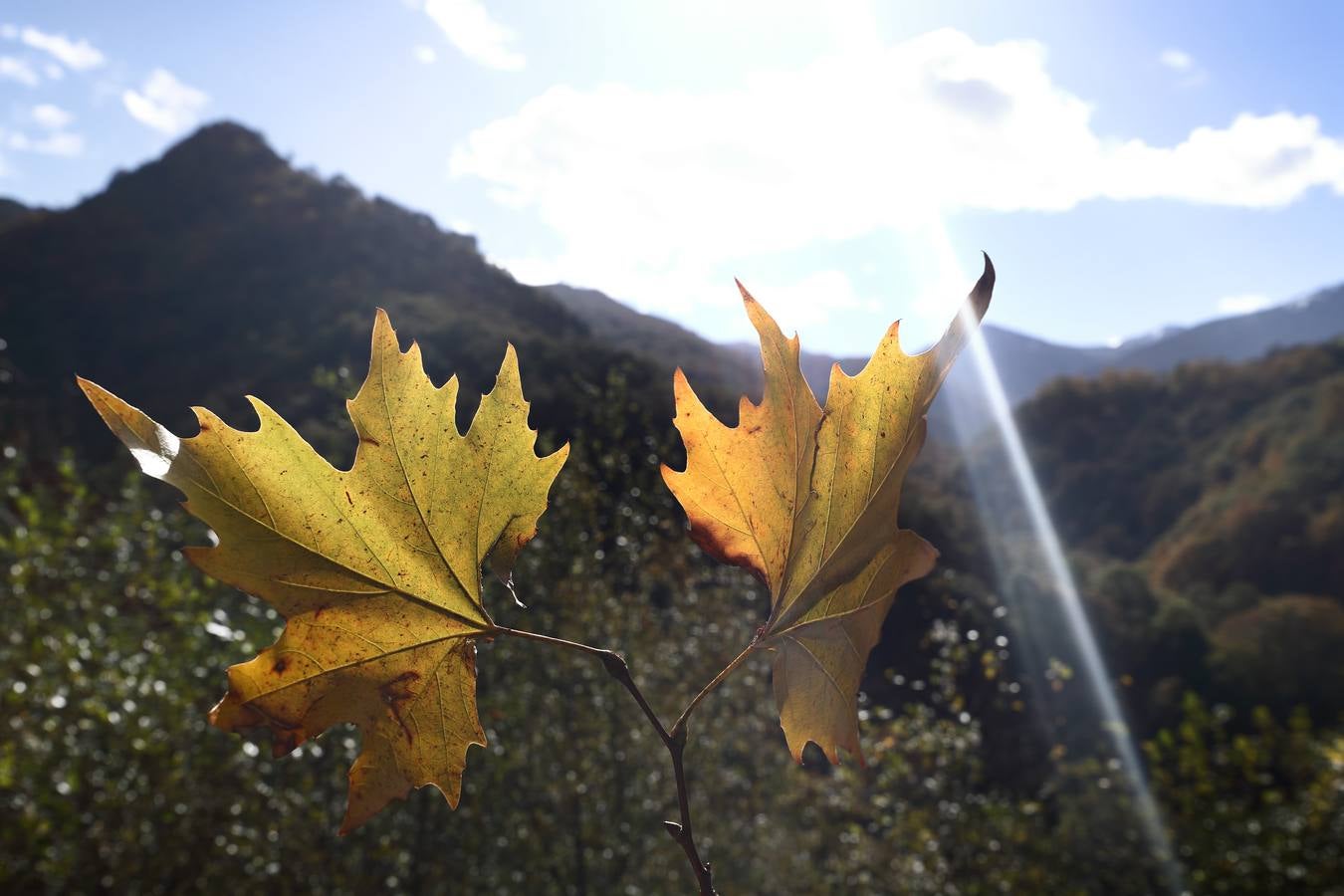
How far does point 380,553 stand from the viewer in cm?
43

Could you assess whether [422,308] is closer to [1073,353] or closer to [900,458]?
[900,458]

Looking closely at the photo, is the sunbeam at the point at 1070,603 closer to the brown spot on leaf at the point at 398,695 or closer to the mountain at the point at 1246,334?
the brown spot on leaf at the point at 398,695

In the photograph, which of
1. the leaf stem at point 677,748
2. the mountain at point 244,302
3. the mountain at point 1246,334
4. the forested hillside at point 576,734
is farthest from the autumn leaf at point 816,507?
the mountain at point 1246,334

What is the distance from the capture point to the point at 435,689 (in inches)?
17.1

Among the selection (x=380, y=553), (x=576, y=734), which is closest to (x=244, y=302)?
(x=576, y=734)

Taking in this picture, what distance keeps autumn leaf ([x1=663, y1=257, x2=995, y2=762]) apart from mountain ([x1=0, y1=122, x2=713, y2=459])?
176 mm

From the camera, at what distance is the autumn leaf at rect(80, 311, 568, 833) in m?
0.41

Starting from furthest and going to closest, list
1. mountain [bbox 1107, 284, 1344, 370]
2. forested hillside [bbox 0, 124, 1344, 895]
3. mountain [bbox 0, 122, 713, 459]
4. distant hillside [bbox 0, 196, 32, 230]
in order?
mountain [bbox 1107, 284, 1344, 370] → distant hillside [bbox 0, 196, 32, 230] → mountain [bbox 0, 122, 713, 459] → forested hillside [bbox 0, 124, 1344, 895]

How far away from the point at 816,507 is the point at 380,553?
206 millimetres

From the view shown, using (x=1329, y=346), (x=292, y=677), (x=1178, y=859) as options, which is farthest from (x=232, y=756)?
(x=1329, y=346)

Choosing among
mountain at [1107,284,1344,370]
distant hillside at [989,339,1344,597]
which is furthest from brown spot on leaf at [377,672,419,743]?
mountain at [1107,284,1344,370]

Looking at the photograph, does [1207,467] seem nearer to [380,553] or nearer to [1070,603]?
[1070,603]

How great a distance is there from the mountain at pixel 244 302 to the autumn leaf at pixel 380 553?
0.07 meters

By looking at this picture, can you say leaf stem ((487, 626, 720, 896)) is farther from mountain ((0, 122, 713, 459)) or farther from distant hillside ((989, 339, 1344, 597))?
distant hillside ((989, 339, 1344, 597))
